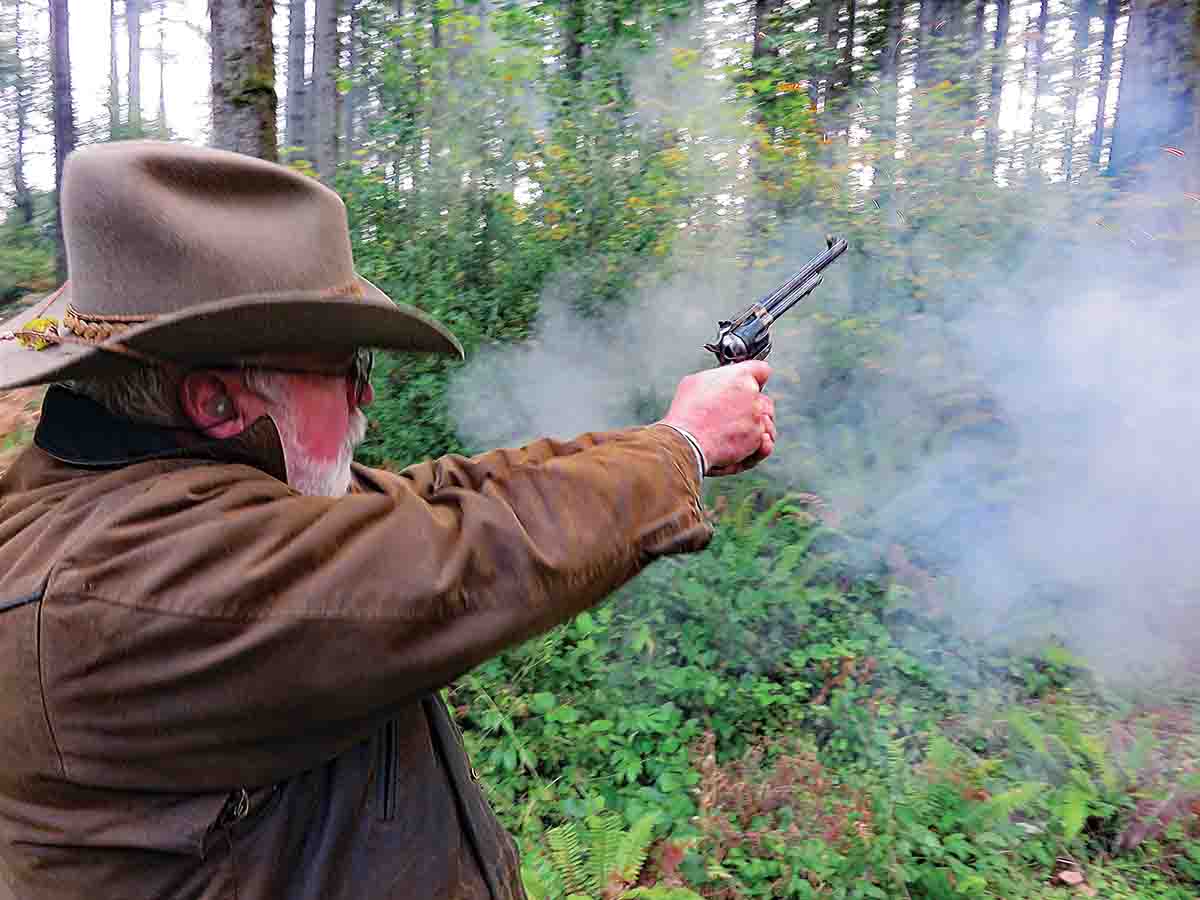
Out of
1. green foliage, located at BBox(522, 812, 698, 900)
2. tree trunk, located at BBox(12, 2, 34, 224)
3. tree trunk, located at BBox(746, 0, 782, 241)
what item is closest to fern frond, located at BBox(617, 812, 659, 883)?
green foliage, located at BBox(522, 812, 698, 900)

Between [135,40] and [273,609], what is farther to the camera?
[135,40]

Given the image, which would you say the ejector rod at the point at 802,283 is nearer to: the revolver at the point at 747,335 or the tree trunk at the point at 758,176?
the revolver at the point at 747,335

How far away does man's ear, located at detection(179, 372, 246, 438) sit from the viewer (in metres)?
1.29

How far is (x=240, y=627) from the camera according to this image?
42.6 inches

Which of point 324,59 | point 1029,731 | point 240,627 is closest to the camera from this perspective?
point 240,627

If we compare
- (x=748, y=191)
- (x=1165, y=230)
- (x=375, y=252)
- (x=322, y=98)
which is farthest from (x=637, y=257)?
(x=322, y=98)

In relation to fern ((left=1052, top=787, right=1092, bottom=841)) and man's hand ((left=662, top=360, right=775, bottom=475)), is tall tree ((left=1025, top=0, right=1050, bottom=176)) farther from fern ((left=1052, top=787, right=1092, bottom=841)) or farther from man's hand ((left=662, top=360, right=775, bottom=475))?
man's hand ((left=662, top=360, right=775, bottom=475))

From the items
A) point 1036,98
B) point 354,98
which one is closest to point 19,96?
point 354,98

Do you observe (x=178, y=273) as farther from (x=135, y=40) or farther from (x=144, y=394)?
(x=135, y=40)

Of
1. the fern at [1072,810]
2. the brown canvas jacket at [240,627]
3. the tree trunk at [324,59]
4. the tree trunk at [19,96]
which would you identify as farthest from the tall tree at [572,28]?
the tree trunk at [19,96]

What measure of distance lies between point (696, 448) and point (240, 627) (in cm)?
84

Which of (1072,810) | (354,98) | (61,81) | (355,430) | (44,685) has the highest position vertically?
(61,81)

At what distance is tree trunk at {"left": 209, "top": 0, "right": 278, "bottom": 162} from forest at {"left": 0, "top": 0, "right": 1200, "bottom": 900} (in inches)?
0.7

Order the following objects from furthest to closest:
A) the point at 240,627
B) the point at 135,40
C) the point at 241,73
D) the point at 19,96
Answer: the point at 135,40
the point at 19,96
the point at 241,73
the point at 240,627
